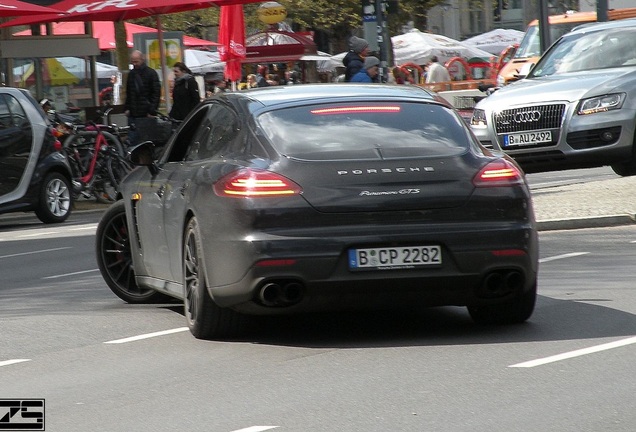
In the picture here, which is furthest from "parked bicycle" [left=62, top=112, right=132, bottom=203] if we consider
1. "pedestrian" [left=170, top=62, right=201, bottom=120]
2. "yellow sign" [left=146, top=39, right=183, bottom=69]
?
"yellow sign" [left=146, top=39, right=183, bottom=69]

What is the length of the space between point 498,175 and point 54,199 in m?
12.6

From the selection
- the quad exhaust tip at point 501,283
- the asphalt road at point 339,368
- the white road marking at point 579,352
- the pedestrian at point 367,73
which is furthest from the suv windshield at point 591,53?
the white road marking at point 579,352

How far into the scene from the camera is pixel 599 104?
17.5 meters

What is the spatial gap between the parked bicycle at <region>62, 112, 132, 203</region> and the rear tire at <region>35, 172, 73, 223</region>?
2097 millimetres

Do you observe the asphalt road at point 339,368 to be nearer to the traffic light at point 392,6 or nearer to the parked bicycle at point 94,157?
the parked bicycle at point 94,157

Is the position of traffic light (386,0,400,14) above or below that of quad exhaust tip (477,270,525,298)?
above

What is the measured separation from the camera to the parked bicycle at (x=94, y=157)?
22484 mm

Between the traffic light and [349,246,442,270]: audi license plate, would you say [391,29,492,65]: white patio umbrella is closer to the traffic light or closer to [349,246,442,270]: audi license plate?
the traffic light

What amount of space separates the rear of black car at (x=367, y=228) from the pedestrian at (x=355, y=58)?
12.5 meters

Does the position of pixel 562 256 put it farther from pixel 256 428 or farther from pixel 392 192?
pixel 256 428

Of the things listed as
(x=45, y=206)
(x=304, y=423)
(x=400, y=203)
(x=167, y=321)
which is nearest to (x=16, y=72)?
(x=45, y=206)

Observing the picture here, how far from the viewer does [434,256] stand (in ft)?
26.5

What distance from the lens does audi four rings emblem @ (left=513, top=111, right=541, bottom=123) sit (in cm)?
1770

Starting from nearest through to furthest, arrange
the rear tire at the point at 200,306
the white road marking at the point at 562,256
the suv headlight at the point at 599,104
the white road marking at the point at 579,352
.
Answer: the white road marking at the point at 579,352 < the rear tire at the point at 200,306 < the white road marking at the point at 562,256 < the suv headlight at the point at 599,104
